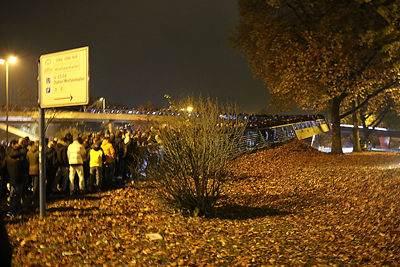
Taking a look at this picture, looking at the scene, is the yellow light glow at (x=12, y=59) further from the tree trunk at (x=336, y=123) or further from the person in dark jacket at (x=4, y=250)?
the person in dark jacket at (x=4, y=250)

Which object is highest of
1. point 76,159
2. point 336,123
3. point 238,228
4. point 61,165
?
point 336,123

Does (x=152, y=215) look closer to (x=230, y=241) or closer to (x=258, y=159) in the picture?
(x=230, y=241)

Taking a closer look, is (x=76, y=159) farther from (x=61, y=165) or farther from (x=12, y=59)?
(x=12, y=59)

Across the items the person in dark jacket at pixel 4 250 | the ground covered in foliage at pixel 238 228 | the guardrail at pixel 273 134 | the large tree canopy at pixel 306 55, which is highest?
the large tree canopy at pixel 306 55

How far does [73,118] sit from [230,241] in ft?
200

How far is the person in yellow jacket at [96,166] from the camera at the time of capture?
13.4 metres

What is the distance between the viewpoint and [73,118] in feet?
215

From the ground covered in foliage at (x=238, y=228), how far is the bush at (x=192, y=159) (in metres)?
0.47

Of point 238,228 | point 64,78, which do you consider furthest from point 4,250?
point 238,228

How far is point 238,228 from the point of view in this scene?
9195 mm

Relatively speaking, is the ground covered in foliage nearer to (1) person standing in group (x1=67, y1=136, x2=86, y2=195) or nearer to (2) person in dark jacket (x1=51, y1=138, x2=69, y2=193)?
(1) person standing in group (x1=67, y1=136, x2=86, y2=195)

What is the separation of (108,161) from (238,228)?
632 centimetres

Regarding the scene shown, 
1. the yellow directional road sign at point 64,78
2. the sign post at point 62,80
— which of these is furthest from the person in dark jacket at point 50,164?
the yellow directional road sign at point 64,78

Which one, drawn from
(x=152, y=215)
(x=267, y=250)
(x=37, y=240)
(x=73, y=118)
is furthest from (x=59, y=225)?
(x=73, y=118)
